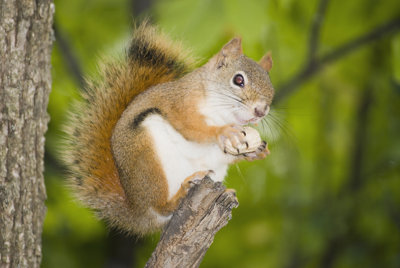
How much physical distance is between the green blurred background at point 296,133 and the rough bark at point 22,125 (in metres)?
0.59

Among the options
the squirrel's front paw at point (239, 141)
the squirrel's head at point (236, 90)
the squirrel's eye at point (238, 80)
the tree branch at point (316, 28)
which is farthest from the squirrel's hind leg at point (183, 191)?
the tree branch at point (316, 28)

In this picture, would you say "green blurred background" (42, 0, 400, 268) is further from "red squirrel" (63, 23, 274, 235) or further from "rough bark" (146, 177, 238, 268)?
"rough bark" (146, 177, 238, 268)

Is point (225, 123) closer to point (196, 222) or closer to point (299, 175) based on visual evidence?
point (196, 222)

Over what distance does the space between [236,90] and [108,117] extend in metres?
0.56

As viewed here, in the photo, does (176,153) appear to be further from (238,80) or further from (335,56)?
(335,56)

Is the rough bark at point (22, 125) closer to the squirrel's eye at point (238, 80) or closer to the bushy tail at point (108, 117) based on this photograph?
the bushy tail at point (108, 117)

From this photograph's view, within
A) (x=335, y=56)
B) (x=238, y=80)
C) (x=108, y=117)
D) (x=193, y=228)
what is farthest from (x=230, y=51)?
(x=335, y=56)

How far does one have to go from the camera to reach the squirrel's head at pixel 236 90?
189 cm

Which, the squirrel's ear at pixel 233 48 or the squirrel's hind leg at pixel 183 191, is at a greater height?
the squirrel's ear at pixel 233 48

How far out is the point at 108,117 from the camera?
207 cm

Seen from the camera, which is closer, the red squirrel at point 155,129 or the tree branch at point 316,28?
the red squirrel at point 155,129

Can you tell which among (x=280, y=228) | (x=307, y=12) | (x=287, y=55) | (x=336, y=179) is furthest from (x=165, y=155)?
(x=336, y=179)

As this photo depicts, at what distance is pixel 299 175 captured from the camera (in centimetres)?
408

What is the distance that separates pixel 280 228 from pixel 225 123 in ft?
9.27
